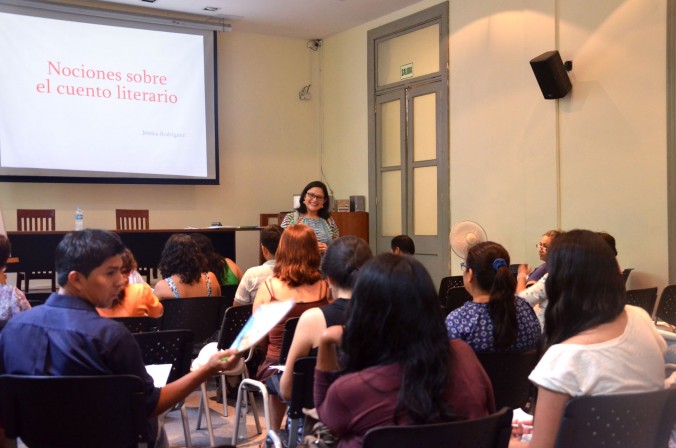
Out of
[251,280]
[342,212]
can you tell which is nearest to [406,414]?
[251,280]

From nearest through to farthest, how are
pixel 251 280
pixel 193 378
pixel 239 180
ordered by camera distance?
pixel 193 378
pixel 251 280
pixel 239 180

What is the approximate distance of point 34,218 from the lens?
7.37 metres

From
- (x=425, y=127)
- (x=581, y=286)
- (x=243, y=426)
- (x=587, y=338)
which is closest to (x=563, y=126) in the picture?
(x=425, y=127)

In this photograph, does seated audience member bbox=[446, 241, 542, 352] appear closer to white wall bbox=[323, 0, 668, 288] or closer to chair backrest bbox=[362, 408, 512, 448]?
chair backrest bbox=[362, 408, 512, 448]

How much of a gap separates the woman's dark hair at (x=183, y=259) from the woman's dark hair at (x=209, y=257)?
0.08 m

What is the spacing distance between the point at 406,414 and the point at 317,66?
8.56 meters

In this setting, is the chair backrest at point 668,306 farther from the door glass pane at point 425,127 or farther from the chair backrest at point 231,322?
the door glass pane at point 425,127

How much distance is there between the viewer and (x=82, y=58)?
776 centimetres

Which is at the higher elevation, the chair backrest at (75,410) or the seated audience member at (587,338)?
the seated audience member at (587,338)

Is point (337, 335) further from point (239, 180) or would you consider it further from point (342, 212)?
point (239, 180)

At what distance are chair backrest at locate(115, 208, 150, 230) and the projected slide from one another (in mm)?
552

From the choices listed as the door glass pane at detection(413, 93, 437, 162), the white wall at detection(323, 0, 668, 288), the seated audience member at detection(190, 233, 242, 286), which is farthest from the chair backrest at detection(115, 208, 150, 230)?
the white wall at detection(323, 0, 668, 288)

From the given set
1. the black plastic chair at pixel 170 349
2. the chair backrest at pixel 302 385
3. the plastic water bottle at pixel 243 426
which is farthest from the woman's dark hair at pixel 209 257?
the chair backrest at pixel 302 385

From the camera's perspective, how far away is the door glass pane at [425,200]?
7.70m
